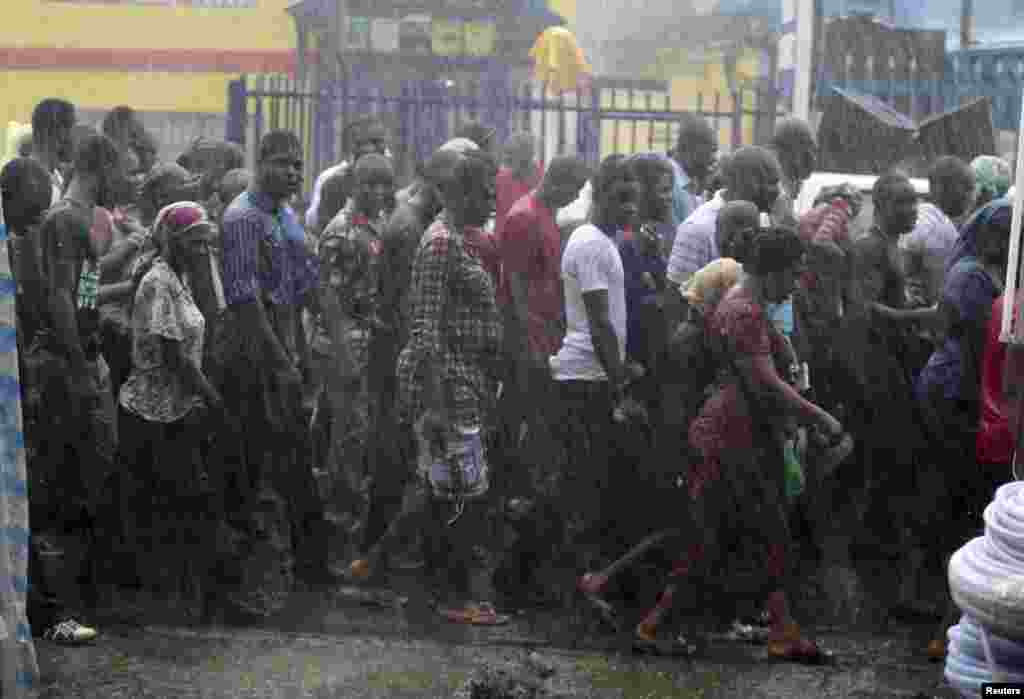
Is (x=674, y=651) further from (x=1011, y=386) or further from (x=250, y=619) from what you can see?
(x=1011, y=386)

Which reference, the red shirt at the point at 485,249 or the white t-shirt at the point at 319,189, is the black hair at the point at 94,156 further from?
the white t-shirt at the point at 319,189

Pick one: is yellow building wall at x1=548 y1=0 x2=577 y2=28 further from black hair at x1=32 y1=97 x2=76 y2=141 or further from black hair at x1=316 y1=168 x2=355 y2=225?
black hair at x1=32 y1=97 x2=76 y2=141

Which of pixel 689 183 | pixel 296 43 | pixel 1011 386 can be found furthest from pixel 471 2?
pixel 1011 386

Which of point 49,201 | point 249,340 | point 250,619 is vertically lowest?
point 250,619

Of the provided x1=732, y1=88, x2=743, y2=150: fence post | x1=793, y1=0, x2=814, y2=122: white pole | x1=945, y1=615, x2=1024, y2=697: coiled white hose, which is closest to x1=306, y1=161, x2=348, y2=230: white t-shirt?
x1=732, y1=88, x2=743, y2=150: fence post

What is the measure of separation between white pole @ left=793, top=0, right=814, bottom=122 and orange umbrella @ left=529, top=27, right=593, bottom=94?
6.25ft

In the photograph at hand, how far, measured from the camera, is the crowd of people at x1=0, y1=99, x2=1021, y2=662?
689cm

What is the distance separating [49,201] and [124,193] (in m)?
1.61

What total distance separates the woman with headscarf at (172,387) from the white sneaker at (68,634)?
626mm

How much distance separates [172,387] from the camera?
7004 millimetres

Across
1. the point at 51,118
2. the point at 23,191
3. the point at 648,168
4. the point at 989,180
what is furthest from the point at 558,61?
the point at 23,191

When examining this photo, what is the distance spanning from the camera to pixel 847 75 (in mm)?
14742

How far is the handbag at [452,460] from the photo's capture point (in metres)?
7.05

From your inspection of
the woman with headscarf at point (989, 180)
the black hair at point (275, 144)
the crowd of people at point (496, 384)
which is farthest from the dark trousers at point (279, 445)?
the woman with headscarf at point (989, 180)
